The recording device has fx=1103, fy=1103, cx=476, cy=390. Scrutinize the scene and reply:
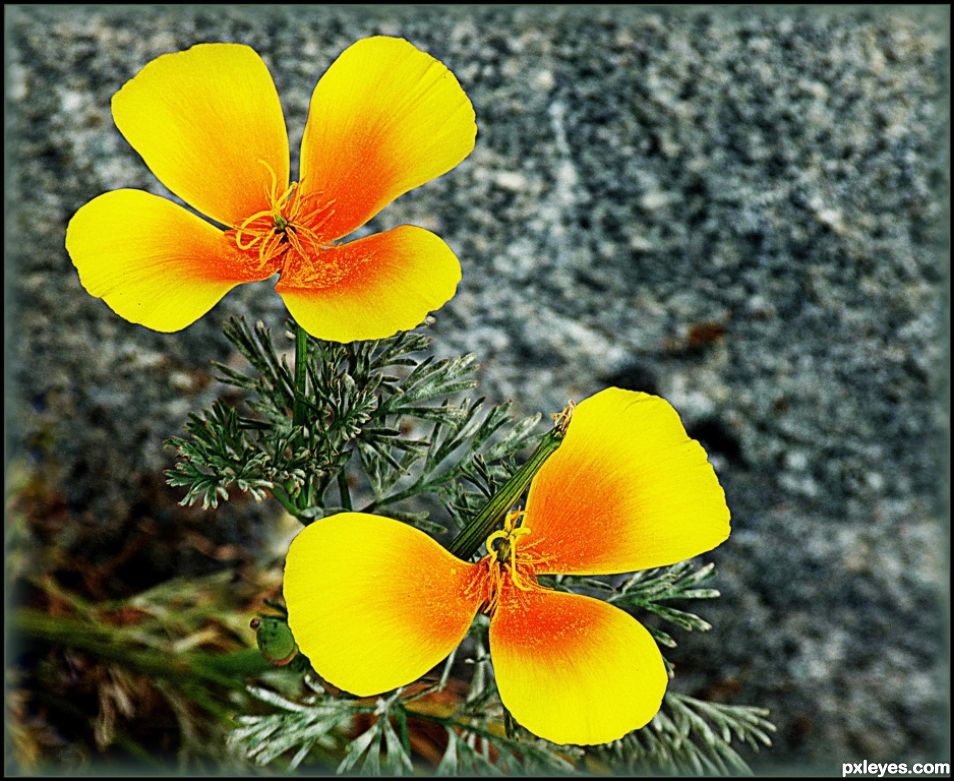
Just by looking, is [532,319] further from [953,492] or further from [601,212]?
[953,492]

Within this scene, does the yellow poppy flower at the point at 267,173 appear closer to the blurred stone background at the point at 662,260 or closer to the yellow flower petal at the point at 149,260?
the yellow flower petal at the point at 149,260

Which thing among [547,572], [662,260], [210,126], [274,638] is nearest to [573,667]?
[547,572]

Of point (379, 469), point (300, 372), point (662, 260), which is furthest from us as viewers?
point (662, 260)

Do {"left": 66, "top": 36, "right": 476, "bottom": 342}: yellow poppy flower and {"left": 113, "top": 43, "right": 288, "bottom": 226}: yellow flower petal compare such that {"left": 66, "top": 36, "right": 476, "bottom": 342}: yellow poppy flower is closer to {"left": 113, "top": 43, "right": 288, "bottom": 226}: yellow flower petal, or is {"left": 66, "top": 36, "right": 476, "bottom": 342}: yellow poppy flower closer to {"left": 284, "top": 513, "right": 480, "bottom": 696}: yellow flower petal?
{"left": 113, "top": 43, "right": 288, "bottom": 226}: yellow flower petal

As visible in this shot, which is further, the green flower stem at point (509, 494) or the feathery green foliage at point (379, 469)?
the feathery green foliage at point (379, 469)

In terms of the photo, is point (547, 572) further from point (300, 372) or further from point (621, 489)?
point (300, 372)

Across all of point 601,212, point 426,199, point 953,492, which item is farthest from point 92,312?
point 953,492

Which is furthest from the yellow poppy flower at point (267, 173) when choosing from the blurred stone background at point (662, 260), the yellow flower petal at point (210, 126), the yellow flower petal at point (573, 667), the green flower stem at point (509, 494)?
the blurred stone background at point (662, 260)

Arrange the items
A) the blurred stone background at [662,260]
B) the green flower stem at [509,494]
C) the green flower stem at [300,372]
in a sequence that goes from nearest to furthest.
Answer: the green flower stem at [509,494] < the green flower stem at [300,372] < the blurred stone background at [662,260]
